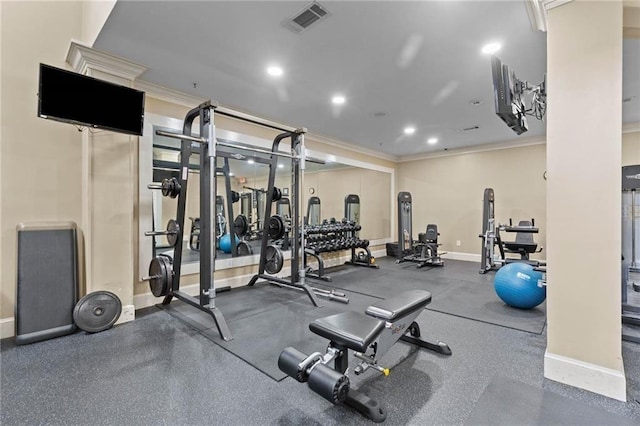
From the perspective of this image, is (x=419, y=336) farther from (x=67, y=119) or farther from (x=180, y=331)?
(x=67, y=119)

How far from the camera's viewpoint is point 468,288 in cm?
443

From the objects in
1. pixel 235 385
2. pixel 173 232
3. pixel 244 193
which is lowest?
pixel 235 385

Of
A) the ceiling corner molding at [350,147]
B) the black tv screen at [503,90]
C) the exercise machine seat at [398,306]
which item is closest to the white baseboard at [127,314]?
the exercise machine seat at [398,306]

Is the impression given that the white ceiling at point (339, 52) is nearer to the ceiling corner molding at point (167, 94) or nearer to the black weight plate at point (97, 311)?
the ceiling corner molding at point (167, 94)

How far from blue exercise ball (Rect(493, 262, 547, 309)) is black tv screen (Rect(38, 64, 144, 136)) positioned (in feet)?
14.2

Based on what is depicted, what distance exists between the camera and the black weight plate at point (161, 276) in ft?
10.1

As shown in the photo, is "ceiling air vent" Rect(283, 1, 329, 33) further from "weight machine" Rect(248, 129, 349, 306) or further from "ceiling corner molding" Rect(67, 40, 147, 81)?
"ceiling corner molding" Rect(67, 40, 147, 81)

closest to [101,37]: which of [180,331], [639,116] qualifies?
[180,331]

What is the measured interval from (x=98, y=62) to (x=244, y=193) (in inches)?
99.3

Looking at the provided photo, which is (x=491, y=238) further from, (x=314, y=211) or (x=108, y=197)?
(x=108, y=197)

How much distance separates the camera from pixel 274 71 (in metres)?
3.20

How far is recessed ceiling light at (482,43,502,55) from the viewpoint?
8.72 ft

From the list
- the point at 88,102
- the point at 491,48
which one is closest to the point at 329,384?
the point at 88,102

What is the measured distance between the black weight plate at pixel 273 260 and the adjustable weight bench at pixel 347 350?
2.30 metres
